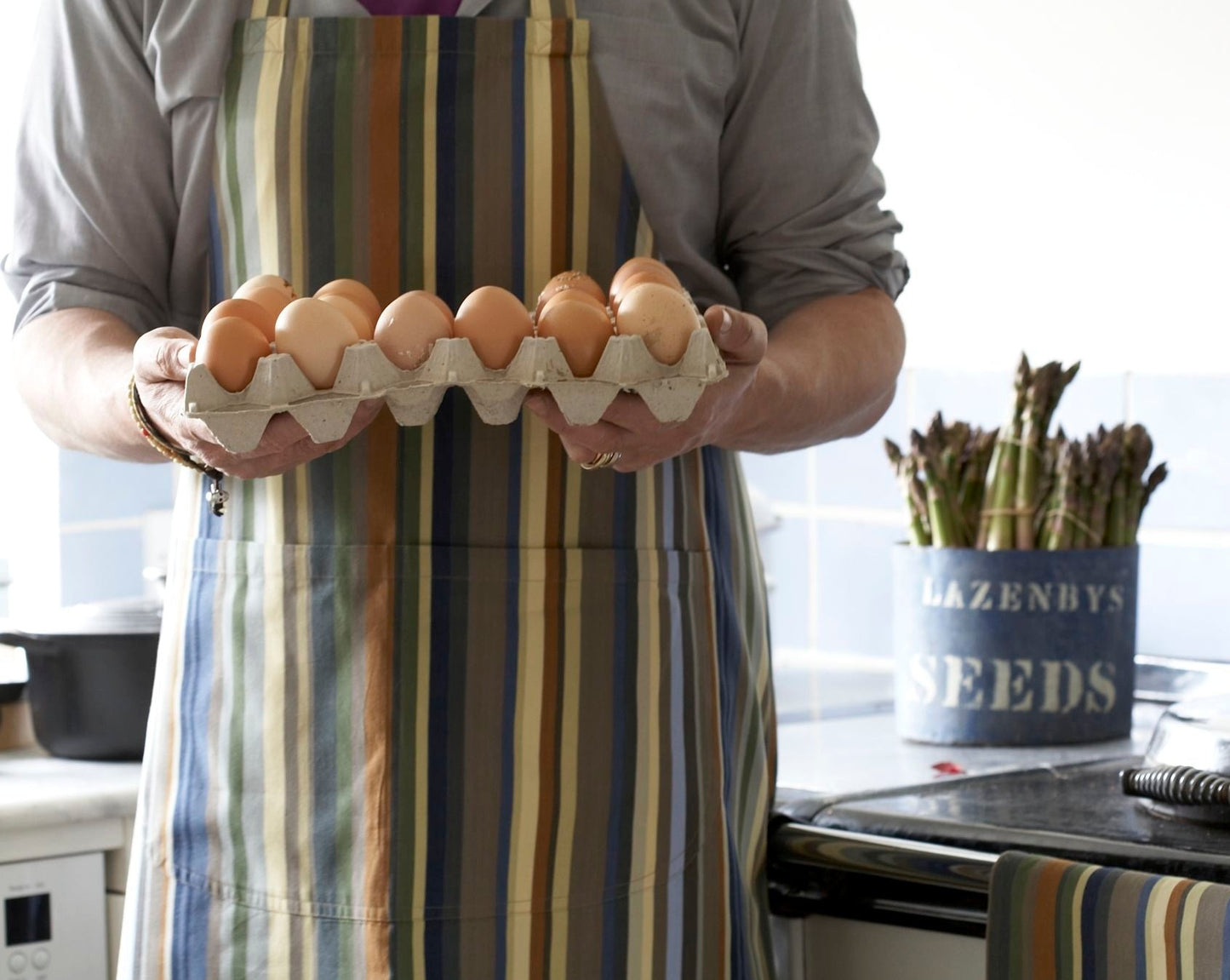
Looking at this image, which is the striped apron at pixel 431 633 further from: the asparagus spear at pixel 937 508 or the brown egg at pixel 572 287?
the asparagus spear at pixel 937 508

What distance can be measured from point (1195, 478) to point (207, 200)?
1.06 metres

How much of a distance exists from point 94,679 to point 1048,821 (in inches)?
33.4

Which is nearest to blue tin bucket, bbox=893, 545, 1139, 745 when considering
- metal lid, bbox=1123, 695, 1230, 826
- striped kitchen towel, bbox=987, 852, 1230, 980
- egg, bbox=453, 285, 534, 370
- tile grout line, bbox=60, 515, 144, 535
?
metal lid, bbox=1123, 695, 1230, 826

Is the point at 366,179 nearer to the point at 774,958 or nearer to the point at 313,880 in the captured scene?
the point at 313,880

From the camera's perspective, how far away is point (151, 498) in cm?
207

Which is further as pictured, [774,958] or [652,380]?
[774,958]

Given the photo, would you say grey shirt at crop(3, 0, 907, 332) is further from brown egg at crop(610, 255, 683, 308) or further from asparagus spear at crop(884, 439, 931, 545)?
asparagus spear at crop(884, 439, 931, 545)

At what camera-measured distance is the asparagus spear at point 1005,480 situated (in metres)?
1.44

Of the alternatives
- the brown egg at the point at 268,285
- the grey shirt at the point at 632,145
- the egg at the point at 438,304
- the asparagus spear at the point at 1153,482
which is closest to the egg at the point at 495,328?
the egg at the point at 438,304

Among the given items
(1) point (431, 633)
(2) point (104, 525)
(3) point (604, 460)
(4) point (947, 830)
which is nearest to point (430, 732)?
(1) point (431, 633)

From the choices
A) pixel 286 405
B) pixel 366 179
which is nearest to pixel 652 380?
pixel 286 405

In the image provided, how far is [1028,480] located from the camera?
1.45 metres

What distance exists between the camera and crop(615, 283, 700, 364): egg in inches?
29.2

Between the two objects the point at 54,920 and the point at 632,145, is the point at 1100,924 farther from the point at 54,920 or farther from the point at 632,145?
the point at 54,920
